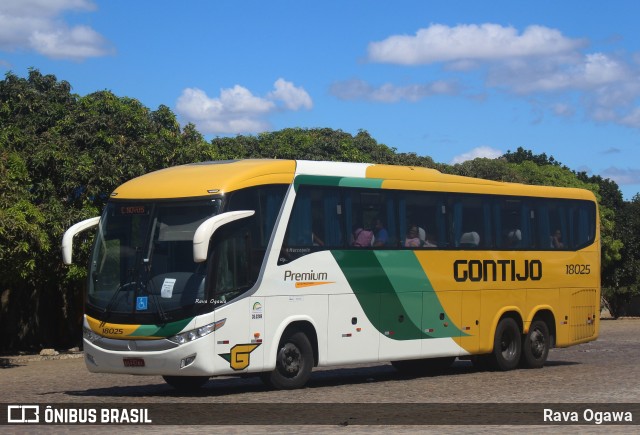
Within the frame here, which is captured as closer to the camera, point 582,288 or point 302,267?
point 302,267

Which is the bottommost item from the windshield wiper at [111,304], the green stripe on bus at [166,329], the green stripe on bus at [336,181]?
the green stripe on bus at [166,329]

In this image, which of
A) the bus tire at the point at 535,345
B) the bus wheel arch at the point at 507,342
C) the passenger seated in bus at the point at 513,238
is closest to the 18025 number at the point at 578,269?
the bus tire at the point at 535,345

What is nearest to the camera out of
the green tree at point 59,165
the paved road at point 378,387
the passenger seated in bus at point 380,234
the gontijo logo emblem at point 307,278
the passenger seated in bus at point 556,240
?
the paved road at point 378,387

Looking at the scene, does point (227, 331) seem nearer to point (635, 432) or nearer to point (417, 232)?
point (417, 232)

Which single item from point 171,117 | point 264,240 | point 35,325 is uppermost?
point 171,117

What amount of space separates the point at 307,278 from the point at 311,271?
0.49 feet

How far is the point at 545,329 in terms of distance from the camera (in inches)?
976

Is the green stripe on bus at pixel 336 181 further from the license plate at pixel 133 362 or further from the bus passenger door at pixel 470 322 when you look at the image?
the license plate at pixel 133 362

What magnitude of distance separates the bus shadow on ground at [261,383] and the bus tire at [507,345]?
49 cm

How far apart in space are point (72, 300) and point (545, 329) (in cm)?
1982

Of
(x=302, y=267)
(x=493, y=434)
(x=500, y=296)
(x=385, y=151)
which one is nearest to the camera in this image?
(x=493, y=434)

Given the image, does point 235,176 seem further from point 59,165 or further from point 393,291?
point 59,165

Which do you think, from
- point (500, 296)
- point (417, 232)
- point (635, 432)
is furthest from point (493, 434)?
point (500, 296)

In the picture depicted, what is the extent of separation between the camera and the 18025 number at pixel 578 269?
25219mm
